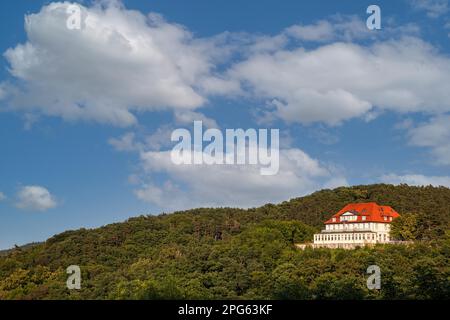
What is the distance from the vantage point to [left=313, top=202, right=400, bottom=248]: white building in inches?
2276

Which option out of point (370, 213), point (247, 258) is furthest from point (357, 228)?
point (247, 258)

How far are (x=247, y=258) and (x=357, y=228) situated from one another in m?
13.0

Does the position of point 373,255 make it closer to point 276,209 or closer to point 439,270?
point 439,270

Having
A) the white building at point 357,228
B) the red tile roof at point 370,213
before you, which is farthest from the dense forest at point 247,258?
the red tile roof at point 370,213

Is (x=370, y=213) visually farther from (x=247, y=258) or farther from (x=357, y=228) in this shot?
(x=247, y=258)

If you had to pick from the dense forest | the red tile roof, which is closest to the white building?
the red tile roof

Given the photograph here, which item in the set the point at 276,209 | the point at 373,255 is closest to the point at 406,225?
the point at 373,255

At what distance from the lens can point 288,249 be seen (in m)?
59.2

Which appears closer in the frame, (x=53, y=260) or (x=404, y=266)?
(x=404, y=266)

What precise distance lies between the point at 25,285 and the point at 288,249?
32.7 metres

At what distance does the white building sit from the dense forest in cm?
235

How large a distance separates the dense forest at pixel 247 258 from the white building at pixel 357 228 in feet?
7.71

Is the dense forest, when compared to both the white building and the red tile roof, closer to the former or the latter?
the white building

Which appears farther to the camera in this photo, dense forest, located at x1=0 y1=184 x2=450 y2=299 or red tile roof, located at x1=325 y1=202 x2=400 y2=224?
red tile roof, located at x1=325 y1=202 x2=400 y2=224
